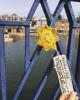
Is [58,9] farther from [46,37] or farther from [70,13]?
[46,37]

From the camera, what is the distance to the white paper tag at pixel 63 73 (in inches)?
52.7

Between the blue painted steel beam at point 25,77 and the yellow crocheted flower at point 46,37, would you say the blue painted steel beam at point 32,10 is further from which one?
the blue painted steel beam at point 25,77

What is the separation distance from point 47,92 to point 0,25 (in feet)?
32.2

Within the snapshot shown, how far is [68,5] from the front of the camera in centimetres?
149

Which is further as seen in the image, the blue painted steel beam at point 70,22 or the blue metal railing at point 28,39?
the blue painted steel beam at point 70,22

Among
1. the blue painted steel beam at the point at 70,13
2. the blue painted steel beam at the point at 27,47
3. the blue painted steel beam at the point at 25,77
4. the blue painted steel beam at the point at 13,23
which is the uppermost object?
the blue painted steel beam at the point at 70,13

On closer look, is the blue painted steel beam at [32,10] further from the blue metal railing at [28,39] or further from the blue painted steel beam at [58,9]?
the blue painted steel beam at [58,9]

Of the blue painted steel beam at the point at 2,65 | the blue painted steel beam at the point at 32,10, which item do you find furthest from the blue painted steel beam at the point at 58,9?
the blue painted steel beam at the point at 2,65

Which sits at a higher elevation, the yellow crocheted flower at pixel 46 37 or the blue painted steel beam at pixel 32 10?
the blue painted steel beam at pixel 32 10

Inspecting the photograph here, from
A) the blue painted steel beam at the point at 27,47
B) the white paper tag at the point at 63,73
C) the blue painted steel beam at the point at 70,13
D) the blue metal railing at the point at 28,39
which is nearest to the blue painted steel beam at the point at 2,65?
the blue metal railing at the point at 28,39

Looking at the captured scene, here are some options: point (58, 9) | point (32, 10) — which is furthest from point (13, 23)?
point (58, 9)

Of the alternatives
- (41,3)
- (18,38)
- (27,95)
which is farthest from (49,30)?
(18,38)

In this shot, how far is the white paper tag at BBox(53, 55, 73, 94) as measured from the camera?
4.39 feet

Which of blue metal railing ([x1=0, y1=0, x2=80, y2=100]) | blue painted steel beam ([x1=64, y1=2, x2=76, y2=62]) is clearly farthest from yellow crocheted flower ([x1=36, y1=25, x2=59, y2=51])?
blue painted steel beam ([x1=64, y1=2, x2=76, y2=62])
